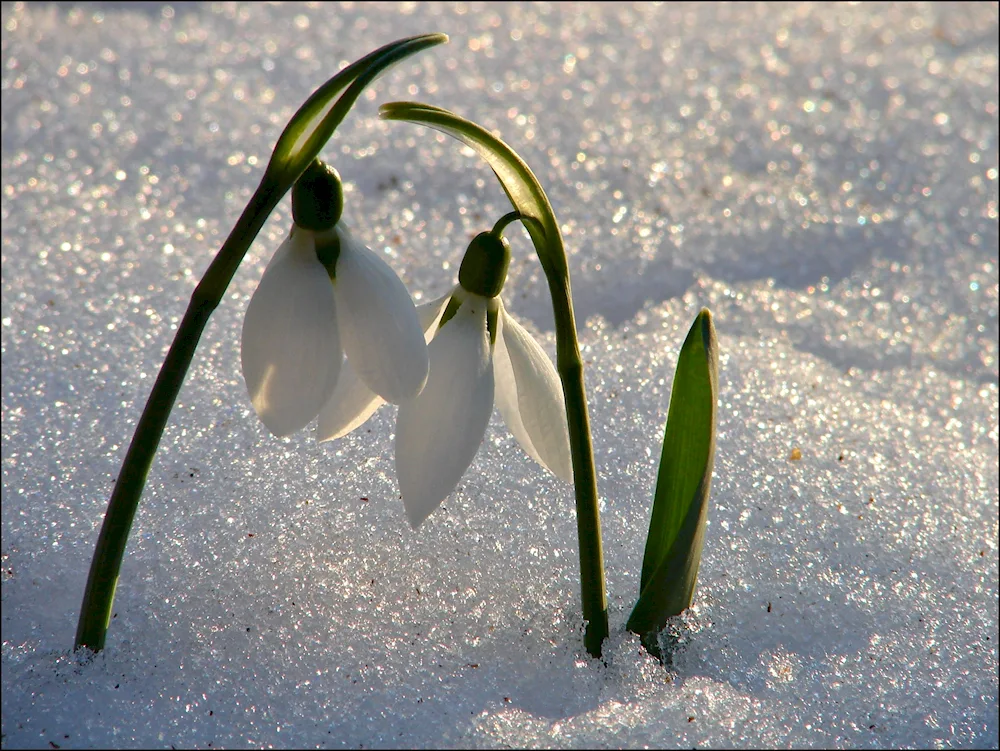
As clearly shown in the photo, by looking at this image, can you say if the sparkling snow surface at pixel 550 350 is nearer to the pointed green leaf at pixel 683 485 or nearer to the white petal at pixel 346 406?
the pointed green leaf at pixel 683 485

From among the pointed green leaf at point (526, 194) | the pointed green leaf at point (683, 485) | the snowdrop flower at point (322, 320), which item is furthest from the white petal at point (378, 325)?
the pointed green leaf at point (683, 485)

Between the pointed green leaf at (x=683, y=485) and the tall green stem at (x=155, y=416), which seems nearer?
the tall green stem at (x=155, y=416)

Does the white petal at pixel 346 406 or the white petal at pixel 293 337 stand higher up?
the white petal at pixel 293 337

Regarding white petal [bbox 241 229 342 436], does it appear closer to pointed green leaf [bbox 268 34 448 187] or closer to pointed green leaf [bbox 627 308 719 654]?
pointed green leaf [bbox 268 34 448 187]

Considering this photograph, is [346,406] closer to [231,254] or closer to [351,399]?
[351,399]

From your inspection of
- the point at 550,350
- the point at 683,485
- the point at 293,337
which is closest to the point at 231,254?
the point at 293,337

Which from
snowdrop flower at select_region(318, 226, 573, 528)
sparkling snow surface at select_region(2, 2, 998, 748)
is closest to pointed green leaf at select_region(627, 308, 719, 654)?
sparkling snow surface at select_region(2, 2, 998, 748)

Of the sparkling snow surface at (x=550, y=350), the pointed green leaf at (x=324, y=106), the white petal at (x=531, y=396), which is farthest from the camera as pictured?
the sparkling snow surface at (x=550, y=350)
